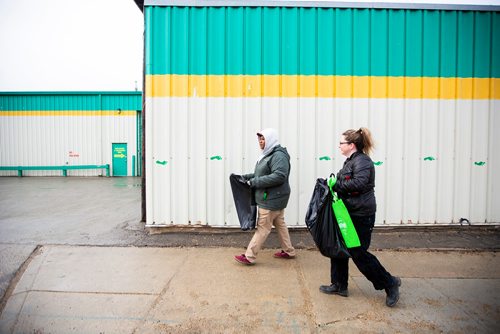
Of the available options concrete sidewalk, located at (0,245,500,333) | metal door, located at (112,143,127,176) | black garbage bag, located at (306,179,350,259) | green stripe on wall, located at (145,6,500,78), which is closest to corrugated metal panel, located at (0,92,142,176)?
metal door, located at (112,143,127,176)

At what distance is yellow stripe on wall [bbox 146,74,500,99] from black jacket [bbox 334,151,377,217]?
2.50 metres

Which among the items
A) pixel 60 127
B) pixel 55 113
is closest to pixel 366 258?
pixel 60 127

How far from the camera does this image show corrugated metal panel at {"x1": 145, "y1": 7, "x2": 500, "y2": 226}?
16.9 ft

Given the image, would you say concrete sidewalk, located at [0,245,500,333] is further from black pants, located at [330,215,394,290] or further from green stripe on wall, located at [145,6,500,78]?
green stripe on wall, located at [145,6,500,78]

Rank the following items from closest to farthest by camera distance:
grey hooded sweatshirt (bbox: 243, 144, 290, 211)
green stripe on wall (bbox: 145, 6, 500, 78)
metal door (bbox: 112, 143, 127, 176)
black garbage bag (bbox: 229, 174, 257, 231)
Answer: grey hooded sweatshirt (bbox: 243, 144, 290, 211), black garbage bag (bbox: 229, 174, 257, 231), green stripe on wall (bbox: 145, 6, 500, 78), metal door (bbox: 112, 143, 127, 176)

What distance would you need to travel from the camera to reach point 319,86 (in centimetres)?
521

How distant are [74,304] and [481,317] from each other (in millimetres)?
3818

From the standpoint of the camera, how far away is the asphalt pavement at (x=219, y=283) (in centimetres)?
276

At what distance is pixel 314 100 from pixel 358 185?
8.86ft

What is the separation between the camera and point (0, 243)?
4641 mm

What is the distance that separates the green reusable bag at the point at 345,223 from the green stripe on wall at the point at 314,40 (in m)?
2.91

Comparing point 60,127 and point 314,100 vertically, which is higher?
point 60,127

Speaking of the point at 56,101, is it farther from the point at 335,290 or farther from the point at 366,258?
the point at 366,258

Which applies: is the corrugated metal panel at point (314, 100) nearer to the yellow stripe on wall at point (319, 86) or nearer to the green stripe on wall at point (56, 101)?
the yellow stripe on wall at point (319, 86)
